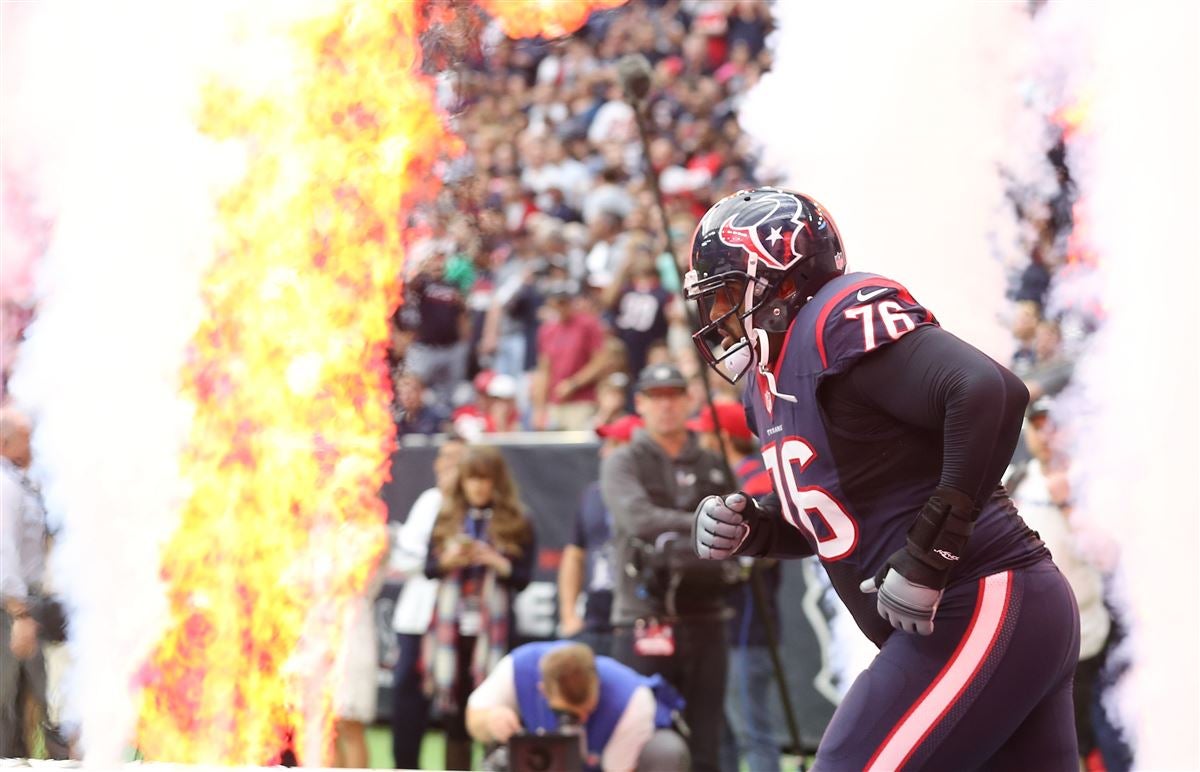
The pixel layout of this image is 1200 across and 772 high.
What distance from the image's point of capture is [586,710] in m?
5.28

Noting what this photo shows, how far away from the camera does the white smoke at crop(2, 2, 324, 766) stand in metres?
4.69

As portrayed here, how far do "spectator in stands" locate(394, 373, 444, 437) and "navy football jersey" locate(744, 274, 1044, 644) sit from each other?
6013 mm

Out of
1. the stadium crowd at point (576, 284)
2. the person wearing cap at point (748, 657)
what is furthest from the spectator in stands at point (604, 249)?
the person wearing cap at point (748, 657)

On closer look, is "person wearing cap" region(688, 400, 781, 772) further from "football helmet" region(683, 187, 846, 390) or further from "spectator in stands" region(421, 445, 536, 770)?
"football helmet" region(683, 187, 846, 390)

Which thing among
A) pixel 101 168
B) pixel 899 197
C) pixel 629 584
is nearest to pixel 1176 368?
pixel 899 197

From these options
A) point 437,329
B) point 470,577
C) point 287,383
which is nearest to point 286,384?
point 287,383

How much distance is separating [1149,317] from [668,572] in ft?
7.16

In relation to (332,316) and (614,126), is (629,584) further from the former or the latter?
(614,126)

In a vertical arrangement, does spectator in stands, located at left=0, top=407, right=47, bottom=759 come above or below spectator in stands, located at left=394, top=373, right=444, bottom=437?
below

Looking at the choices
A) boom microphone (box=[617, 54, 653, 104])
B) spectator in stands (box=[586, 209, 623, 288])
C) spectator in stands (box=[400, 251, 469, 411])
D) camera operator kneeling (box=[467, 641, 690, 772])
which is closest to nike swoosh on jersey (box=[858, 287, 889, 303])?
boom microphone (box=[617, 54, 653, 104])

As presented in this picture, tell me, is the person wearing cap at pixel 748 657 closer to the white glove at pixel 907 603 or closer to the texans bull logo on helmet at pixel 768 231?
the texans bull logo on helmet at pixel 768 231

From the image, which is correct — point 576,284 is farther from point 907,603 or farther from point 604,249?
point 907,603

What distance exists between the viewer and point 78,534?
4.72m

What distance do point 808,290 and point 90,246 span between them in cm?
288
